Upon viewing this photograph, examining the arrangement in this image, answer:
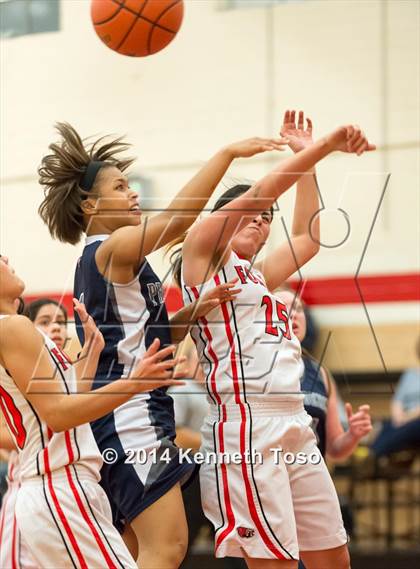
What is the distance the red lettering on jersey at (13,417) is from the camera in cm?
317

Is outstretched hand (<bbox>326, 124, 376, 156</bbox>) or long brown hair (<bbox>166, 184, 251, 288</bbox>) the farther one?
long brown hair (<bbox>166, 184, 251, 288</bbox>)

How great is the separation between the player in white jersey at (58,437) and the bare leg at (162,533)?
0.19 meters

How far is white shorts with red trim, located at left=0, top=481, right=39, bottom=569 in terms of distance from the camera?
3.39 meters

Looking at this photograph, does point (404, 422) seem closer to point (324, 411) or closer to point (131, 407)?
point (324, 411)

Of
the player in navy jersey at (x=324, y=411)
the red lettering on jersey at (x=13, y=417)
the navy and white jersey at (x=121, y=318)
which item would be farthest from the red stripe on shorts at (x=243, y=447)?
the player in navy jersey at (x=324, y=411)

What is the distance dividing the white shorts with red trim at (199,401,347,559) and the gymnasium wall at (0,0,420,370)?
9.66ft

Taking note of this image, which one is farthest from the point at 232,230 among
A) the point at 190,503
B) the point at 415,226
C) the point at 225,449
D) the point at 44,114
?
the point at 415,226

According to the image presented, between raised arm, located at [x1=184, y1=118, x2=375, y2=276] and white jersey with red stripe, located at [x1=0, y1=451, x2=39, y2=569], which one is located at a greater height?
raised arm, located at [x1=184, y1=118, x2=375, y2=276]

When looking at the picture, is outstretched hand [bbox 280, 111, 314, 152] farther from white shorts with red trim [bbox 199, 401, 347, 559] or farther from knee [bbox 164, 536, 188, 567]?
→ knee [bbox 164, 536, 188, 567]

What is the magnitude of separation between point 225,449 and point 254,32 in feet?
13.0

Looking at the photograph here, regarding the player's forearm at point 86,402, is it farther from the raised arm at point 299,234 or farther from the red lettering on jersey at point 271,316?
the raised arm at point 299,234


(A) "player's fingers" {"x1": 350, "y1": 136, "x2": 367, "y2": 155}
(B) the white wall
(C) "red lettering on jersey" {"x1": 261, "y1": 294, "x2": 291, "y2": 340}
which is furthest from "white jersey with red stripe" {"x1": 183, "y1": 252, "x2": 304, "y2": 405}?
(B) the white wall

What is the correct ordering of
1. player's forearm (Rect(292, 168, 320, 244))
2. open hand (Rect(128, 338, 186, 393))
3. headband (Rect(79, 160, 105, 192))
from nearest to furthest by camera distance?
1. open hand (Rect(128, 338, 186, 393))
2. headband (Rect(79, 160, 105, 192))
3. player's forearm (Rect(292, 168, 320, 244))

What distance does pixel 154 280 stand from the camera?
141 inches
